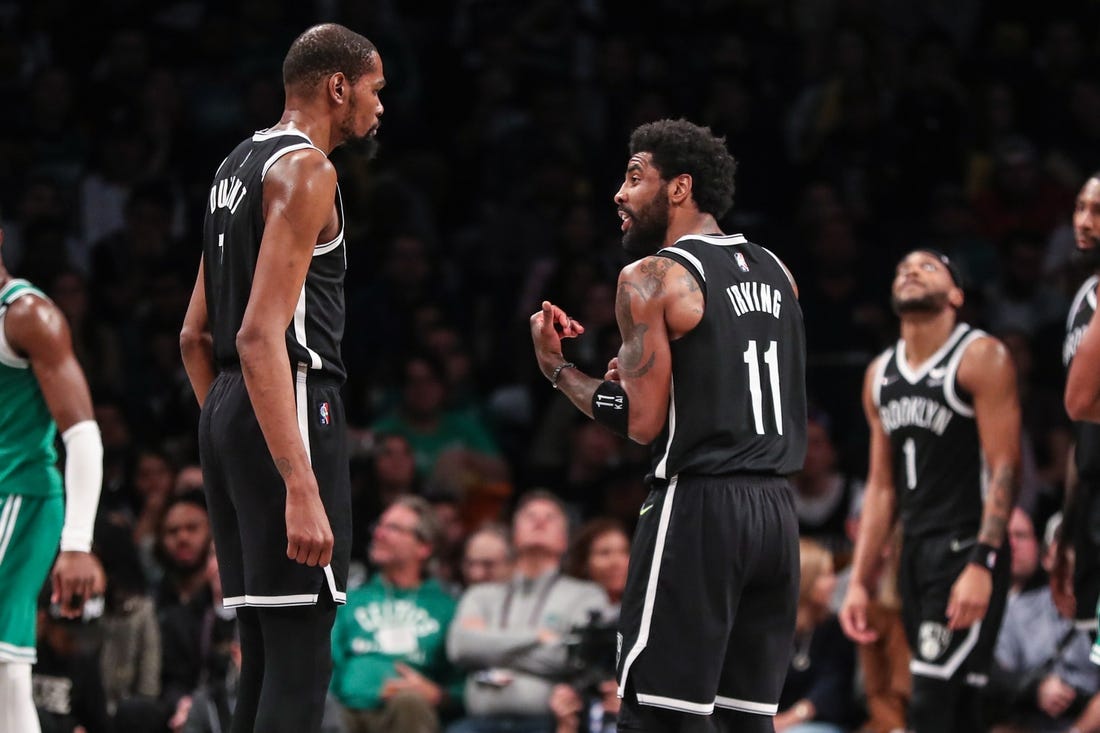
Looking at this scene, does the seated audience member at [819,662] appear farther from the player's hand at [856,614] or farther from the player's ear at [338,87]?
the player's ear at [338,87]

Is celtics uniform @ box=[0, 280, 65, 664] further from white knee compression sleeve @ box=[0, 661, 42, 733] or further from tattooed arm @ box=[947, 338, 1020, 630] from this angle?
tattooed arm @ box=[947, 338, 1020, 630]

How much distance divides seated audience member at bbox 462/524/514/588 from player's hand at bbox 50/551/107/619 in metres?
3.79

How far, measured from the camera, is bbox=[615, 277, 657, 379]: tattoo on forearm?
4.61 metres

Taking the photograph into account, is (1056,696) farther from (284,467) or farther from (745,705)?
(284,467)

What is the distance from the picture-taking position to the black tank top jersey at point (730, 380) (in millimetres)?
4629

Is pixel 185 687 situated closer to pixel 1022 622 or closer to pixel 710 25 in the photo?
pixel 1022 622

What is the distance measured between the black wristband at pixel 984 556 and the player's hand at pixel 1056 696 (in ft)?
4.99

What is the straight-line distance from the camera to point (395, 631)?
833 cm

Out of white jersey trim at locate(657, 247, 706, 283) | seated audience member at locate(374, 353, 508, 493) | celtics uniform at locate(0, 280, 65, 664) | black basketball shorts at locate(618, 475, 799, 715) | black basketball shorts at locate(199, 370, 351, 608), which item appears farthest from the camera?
seated audience member at locate(374, 353, 508, 493)

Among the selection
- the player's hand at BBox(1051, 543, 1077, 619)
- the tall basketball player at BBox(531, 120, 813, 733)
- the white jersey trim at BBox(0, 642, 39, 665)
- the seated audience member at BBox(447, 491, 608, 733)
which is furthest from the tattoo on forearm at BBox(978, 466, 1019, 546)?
the white jersey trim at BBox(0, 642, 39, 665)

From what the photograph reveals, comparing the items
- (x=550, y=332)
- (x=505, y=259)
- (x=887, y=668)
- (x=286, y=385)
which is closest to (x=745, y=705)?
(x=550, y=332)

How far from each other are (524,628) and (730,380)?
12.5 feet

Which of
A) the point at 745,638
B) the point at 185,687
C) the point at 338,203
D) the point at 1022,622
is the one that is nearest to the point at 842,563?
the point at 1022,622

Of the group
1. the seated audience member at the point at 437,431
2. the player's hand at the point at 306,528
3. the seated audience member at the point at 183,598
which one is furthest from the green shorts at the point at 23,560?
the seated audience member at the point at 437,431
